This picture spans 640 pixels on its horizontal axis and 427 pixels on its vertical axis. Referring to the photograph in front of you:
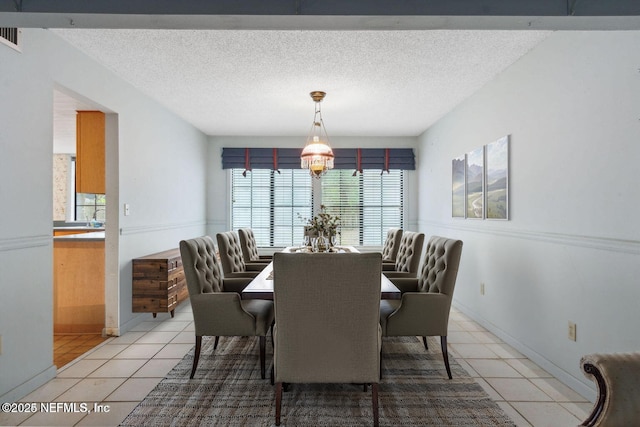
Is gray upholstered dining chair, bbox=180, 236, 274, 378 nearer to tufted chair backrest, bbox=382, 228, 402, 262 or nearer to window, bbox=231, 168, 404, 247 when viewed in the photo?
tufted chair backrest, bbox=382, 228, 402, 262

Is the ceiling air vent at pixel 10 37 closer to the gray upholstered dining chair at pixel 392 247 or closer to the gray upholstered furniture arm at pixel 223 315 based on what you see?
the gray upholstered furniture arm at pixel 223 315

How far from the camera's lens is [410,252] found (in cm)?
351

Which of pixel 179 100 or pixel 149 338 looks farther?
pixel 179 100

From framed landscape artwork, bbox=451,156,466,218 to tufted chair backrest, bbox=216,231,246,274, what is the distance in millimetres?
2591

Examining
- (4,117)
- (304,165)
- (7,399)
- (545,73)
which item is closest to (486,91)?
(545,73)

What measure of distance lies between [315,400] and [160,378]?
114 centimetres

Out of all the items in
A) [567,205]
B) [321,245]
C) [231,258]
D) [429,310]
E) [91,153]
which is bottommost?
[429,310]

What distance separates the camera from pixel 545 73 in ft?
9.21

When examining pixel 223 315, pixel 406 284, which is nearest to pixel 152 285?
pixel 223 315

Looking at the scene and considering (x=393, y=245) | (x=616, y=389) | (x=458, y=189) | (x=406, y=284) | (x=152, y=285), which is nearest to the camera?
(x=616, y=389)

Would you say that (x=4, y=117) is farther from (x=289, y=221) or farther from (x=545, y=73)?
(x=289, y=221)

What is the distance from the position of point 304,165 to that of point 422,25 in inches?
100

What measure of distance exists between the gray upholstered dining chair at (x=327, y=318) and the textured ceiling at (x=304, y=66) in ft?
5.88

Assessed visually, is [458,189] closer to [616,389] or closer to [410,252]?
[410,252]
